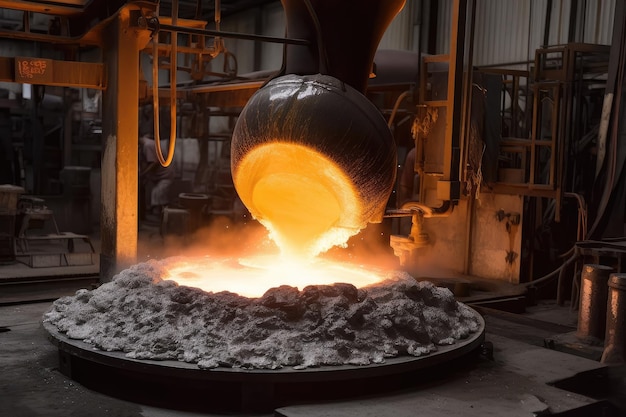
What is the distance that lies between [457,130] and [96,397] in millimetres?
2856

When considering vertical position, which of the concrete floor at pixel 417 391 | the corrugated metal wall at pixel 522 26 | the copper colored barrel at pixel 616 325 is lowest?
the concrete floor at pixel 417 391

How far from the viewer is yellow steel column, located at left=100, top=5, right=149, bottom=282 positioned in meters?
5.60

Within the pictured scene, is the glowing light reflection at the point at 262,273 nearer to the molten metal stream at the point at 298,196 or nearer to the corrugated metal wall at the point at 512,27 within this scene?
the molten metal stream at the point at 298,196

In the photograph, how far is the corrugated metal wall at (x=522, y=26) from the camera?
10.1 metres

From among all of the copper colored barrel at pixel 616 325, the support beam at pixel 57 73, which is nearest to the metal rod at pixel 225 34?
the support beam at pixel 57 73

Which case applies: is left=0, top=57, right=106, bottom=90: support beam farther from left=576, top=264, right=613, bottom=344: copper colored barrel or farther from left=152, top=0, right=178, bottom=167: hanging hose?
left=576, top=264, right=613, bottom=344: copper colored barrel

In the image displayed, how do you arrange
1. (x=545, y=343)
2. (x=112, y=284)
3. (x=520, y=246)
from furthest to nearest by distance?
(x=520, y=246) < (x=545, y=343) < (x=112, y=284)

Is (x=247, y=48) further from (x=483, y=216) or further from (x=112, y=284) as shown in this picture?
(x=112, y=284)

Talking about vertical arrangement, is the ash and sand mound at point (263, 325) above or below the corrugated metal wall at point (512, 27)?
below

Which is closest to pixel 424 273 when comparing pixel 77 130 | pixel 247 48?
pixel 77 130

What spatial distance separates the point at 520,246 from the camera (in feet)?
28.0

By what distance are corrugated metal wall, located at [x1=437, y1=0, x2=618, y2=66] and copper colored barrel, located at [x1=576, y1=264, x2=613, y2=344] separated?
577 centimetres

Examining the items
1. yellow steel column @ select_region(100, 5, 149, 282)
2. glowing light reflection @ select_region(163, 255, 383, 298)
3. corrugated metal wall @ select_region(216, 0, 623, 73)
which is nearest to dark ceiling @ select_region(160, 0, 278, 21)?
corrugated metal wall @ select_region(216, 0, 623, 73)

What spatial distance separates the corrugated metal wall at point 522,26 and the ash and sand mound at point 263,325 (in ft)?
24.0
